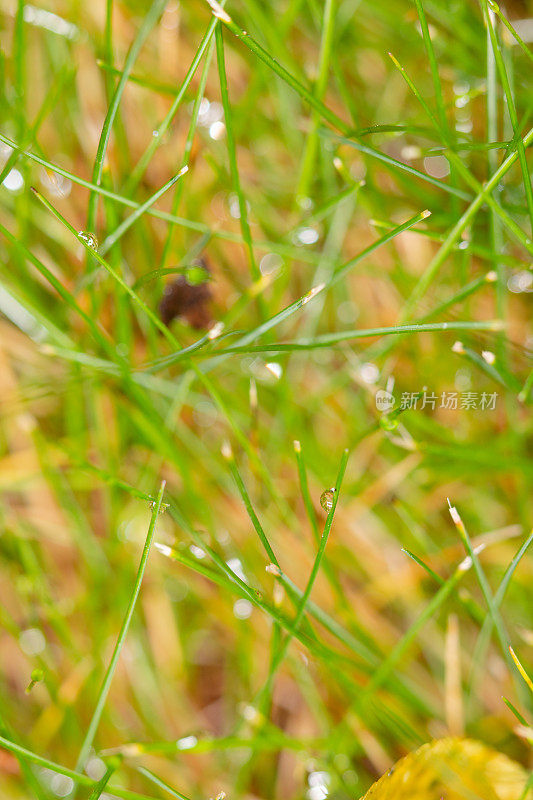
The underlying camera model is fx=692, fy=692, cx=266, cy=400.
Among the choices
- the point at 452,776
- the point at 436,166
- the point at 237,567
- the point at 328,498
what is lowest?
the point at 452,776

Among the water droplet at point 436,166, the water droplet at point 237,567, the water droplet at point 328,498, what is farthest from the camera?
the water droplet at point 436,166

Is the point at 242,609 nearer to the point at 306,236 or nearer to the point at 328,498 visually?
the point at 328,498

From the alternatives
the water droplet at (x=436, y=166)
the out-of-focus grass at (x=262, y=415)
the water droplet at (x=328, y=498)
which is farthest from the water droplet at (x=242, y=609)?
the water droplet at (x=436, y=166)

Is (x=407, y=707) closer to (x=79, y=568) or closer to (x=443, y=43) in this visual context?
(x=79, y=568)

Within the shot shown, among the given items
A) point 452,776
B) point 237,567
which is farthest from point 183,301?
point 452,776

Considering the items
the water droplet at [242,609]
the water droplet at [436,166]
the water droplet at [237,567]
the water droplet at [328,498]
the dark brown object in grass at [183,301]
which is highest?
the water droplet at [436,166]

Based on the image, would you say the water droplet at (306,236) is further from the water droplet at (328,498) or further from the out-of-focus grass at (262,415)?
the water droplet at (328,498)

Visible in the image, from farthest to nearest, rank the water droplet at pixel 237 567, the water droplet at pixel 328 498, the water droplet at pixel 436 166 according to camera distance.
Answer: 1. the water droplet at pixel 436 166
2. the water droplet at pixel 237 567
3. the water droplet at pixel 328 498
